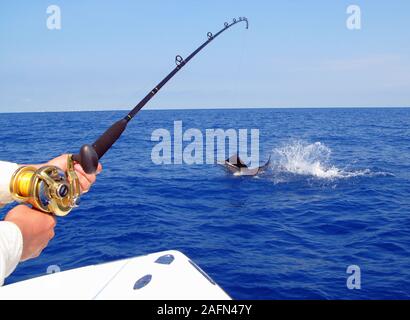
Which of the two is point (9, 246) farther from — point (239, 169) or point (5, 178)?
point (239, 169)

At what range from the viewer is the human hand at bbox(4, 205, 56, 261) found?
1.98 m

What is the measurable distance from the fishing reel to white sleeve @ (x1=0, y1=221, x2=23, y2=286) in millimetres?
193

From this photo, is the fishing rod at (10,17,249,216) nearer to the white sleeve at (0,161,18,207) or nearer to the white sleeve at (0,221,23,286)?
the white sleeve at (0,161,18,207)

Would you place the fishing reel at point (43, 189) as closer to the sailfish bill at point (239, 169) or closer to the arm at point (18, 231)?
the arm at point (18, 231)

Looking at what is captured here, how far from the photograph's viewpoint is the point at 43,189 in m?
2.08

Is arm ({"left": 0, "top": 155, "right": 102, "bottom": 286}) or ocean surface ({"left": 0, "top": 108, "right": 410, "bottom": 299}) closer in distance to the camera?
arm ({"left": 0, "top": 155, "right": 102, "bottom": 286})

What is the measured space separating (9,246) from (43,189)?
37 centimetres

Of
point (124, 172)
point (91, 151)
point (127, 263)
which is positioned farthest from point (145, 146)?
point (91, 151)

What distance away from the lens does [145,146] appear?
107ft

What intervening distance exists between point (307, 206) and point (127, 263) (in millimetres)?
9285

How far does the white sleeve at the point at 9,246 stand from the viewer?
5.77 feet

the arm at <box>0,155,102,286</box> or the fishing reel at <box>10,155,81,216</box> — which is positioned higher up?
the fishing reel at <box>10,155,81,216</box>

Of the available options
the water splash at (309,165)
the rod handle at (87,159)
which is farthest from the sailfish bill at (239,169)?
the rod handle at (87,159)

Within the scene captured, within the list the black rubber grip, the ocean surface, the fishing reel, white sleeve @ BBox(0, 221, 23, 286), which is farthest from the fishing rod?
the ocean surface
